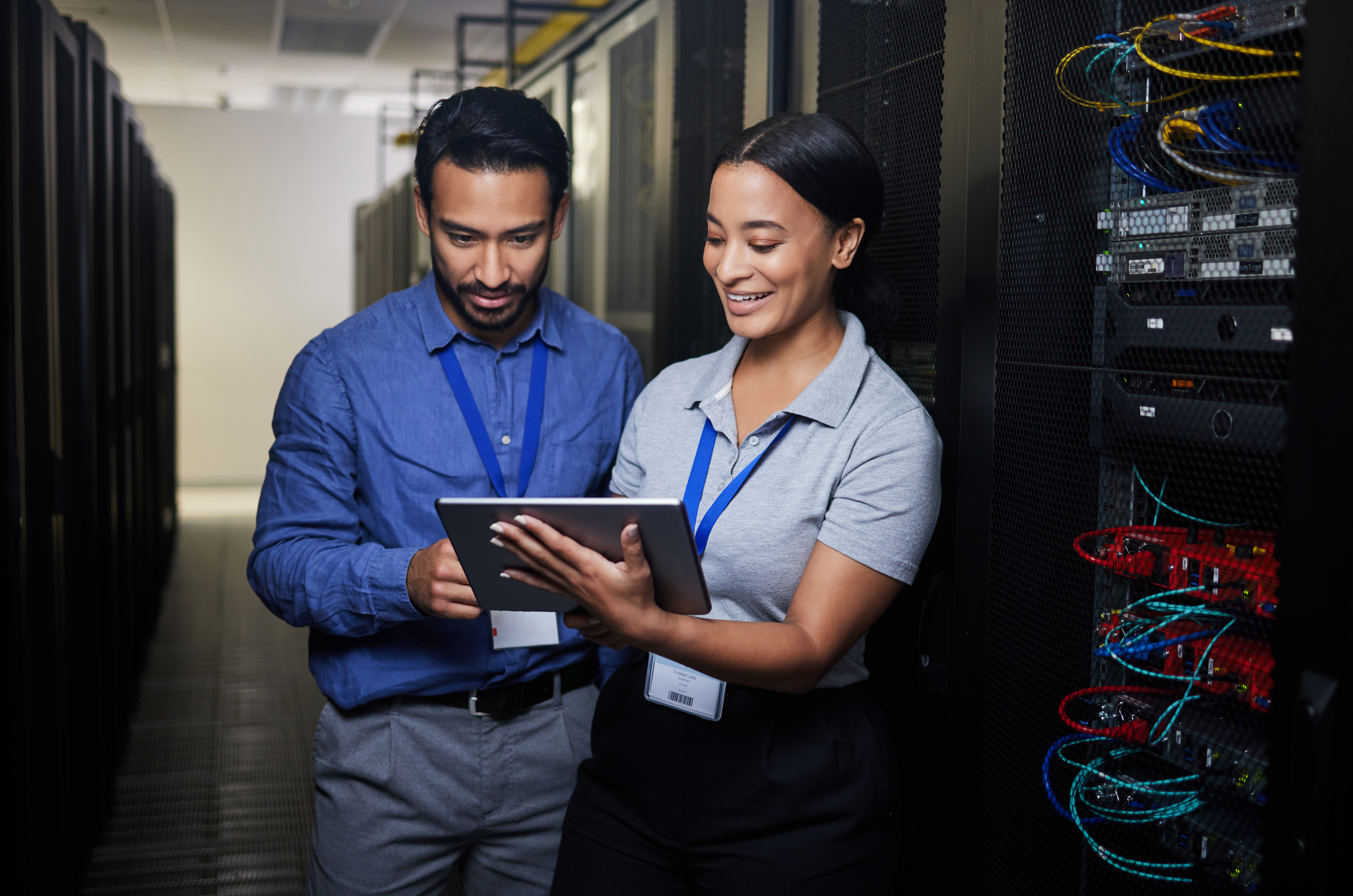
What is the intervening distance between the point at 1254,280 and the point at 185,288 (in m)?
9.63

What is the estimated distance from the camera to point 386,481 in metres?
1.46

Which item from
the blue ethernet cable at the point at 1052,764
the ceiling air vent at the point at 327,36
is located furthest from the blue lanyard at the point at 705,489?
the ceiling air vent at the point at 327,36

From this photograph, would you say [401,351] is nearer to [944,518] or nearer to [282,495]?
[282,495]

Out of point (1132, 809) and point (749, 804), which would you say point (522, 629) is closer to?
point (749, 804)

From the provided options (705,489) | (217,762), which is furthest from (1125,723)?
(217,762)

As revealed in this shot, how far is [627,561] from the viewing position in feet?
3.58

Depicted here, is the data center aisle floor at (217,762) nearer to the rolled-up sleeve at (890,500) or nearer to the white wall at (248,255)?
the rolled-up sleeve at (890,500)

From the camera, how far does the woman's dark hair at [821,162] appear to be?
129 centimetres

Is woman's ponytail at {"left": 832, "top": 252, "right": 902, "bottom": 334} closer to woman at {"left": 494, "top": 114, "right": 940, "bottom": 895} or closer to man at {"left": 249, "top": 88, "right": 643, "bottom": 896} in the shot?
woman at {"left": 494, "top": 114, "right": 940, "bottom": 895}

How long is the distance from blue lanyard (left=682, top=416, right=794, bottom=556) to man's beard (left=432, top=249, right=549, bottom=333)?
1.09 feet

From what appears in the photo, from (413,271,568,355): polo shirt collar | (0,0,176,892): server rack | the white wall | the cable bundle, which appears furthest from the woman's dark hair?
the white wall

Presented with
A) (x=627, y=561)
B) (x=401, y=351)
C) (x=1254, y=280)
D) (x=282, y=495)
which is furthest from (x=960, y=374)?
(x=282, y=495)

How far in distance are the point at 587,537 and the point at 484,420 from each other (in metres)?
0.48

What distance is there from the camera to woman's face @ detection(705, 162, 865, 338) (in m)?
1.30
